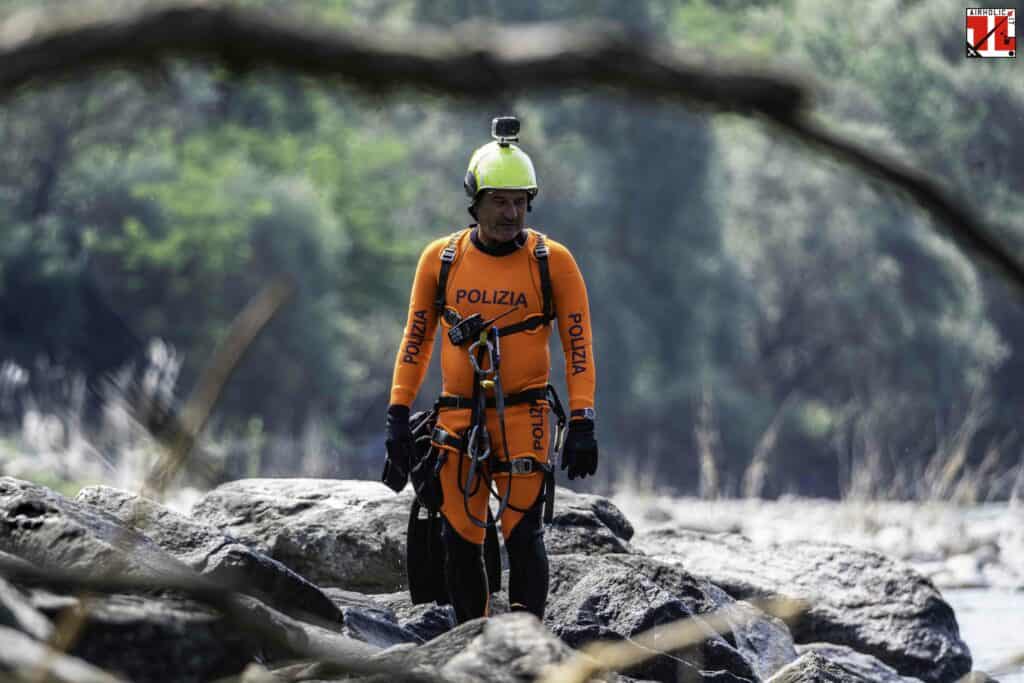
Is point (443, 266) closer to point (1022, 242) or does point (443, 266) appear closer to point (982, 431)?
point (1022, 242)

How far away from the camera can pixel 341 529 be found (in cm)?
878

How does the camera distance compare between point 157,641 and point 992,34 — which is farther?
point 992,34

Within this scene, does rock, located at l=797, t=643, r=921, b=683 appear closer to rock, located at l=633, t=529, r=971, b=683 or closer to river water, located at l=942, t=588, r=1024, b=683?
rock, located at l=633, t=529, r=971, b=683

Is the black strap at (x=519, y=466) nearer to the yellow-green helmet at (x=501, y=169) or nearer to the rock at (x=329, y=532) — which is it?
the yellow-green helmet at (x=501, y=169)

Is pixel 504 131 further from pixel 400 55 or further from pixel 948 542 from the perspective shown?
pixel 948 542

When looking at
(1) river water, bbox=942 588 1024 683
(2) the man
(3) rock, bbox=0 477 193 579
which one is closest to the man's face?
(2) the man

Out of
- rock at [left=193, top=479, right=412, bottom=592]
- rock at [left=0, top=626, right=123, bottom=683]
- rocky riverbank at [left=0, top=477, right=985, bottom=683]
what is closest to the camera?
rock at [left=0, top=626, right=123, bottom=683]

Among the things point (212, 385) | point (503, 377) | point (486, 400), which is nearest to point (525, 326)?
point (503, 377)

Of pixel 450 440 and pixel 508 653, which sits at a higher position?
pixel 450 440

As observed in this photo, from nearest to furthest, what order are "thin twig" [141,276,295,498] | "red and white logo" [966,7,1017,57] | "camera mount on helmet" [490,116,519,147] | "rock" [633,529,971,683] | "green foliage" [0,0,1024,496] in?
"thin twig" [141,276,295,498], "camera mount on helmet" [490,116,519,147], "rock" [633,529,971,683], "green foliage" [0,0,1024,496], "red and white logo" [966,7,1017,57]

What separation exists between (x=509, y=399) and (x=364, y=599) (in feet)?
4.44

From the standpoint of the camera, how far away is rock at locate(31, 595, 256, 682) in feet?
14.5

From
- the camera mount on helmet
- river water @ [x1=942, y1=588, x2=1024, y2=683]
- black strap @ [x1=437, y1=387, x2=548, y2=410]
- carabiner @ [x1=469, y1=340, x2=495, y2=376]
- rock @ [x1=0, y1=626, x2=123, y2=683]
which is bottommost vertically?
river water @ [x1=942, y1=588, x2=1024, y2=683]

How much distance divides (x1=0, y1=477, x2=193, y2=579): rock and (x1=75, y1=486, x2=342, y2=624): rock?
0.50 m
